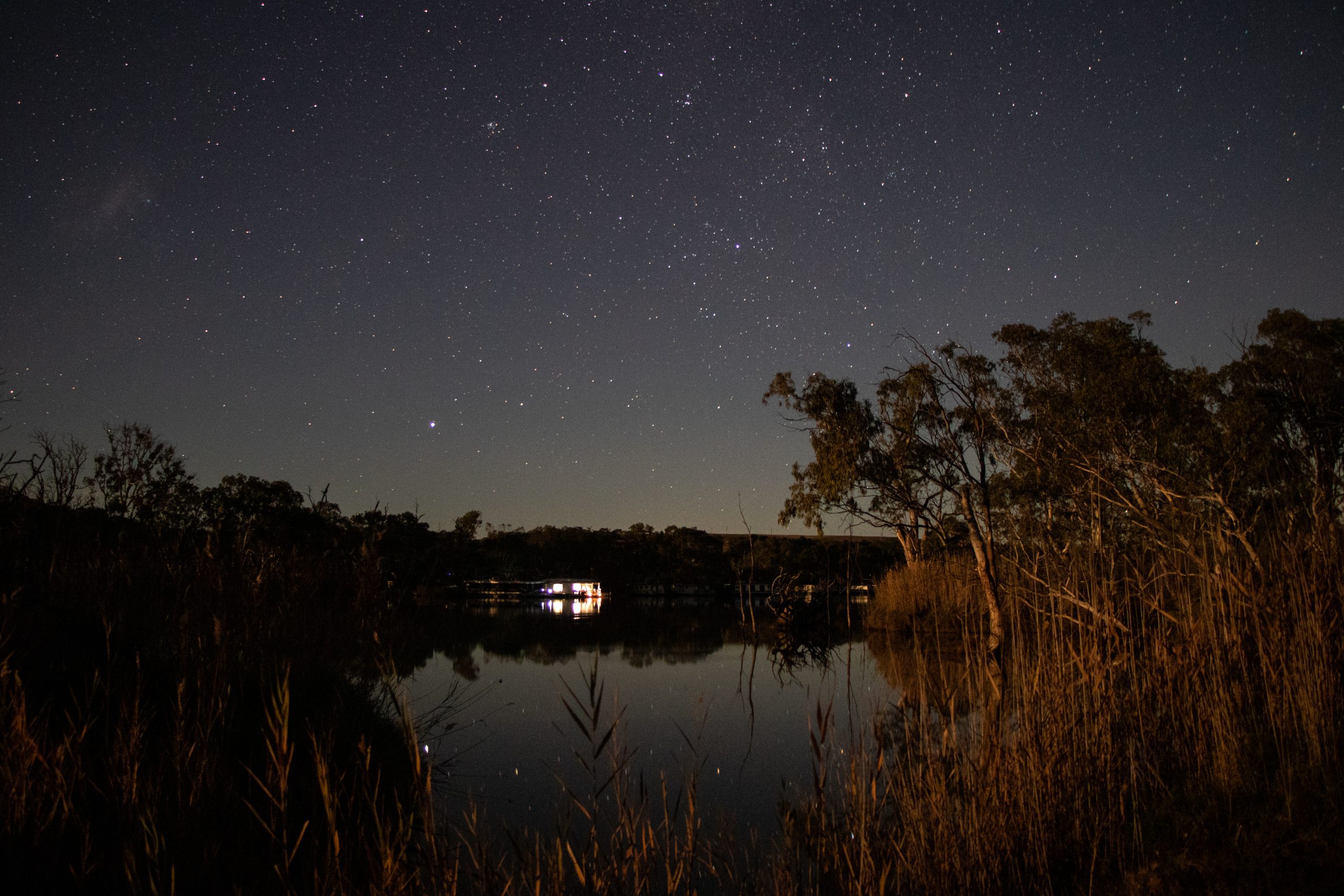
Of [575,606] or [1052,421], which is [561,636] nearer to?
[1052,421]

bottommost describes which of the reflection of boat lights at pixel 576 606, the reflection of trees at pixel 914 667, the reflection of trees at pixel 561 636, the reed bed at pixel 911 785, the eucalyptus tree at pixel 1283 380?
the reflection of boat lights at pixel 576 606

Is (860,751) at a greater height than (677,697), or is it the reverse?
(860,751)

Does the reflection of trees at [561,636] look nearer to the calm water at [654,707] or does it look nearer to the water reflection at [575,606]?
the calm water at [654,707]

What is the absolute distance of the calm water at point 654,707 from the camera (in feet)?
20.7

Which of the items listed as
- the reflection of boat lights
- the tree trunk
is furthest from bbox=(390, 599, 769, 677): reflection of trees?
the tree trunk

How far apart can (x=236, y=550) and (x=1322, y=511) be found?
33.1 ft

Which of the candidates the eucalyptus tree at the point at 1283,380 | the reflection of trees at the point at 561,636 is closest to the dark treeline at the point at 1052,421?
the eucalyptus tree at the point at 1283,380

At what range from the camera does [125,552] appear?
801 cm

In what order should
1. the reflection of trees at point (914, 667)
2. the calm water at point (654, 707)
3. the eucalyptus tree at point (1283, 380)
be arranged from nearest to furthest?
the calm water at point (654, 707), the reflection of trees at point (914, 667), the eucalyptus tree at point (1283, 380)

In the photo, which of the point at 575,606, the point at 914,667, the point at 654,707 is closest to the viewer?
the point at 654,707

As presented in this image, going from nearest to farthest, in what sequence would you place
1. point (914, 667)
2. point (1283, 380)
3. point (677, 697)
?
point (677, 697) → point (914, 667) → point (1283, 380)

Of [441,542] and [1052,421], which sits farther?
[441,542]

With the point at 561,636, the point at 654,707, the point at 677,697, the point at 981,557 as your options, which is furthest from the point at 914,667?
the point at 561,636

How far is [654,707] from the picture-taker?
34.8ft
